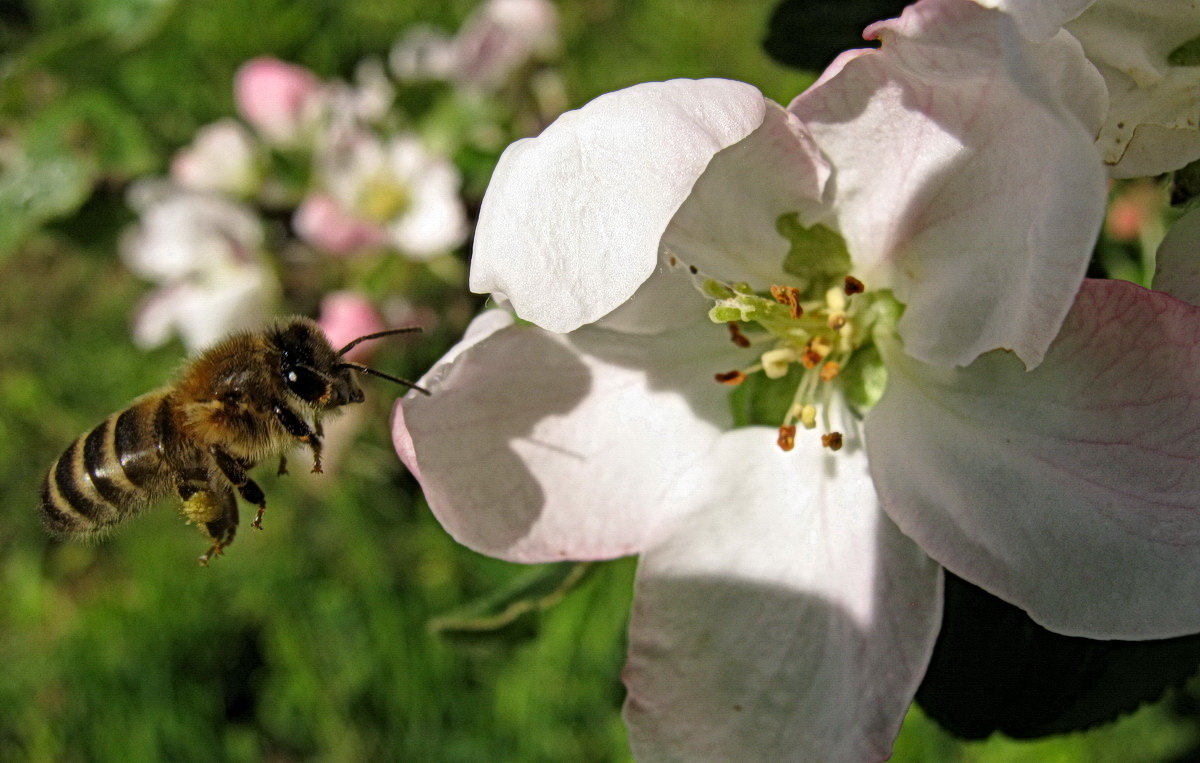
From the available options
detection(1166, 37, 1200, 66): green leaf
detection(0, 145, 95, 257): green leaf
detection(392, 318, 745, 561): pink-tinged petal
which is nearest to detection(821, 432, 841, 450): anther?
detection(392, 318, 745, 561): pink-tinged petal

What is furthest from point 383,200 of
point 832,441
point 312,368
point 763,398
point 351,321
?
point 832,441

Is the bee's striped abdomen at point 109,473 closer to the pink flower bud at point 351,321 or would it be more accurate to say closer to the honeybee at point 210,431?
the honeybee at point 210,431

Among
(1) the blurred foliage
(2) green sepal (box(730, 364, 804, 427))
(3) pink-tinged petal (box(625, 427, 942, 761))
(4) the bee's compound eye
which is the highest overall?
(4) the bee's compound eye

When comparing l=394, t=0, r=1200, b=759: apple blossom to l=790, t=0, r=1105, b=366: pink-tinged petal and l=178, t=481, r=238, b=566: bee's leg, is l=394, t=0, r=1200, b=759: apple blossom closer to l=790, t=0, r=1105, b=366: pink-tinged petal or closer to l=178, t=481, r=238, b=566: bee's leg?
l=790, t=0, r=1105, b=366: pink-tinged petal

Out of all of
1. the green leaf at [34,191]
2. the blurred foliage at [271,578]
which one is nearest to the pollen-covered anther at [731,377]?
the blurred foliage at [271,578]

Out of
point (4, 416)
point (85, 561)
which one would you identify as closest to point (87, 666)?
point (85, 561)
